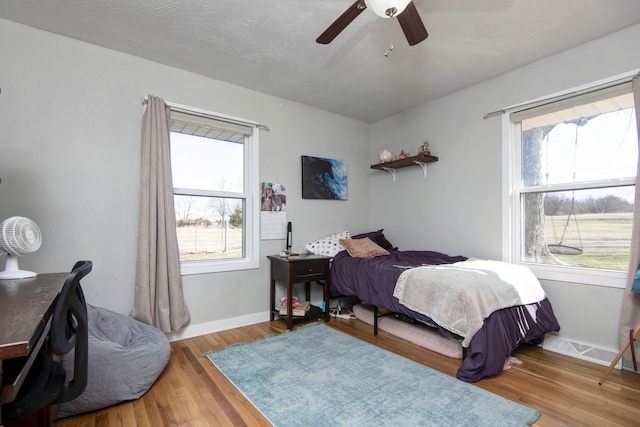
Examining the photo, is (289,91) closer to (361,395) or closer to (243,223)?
(243,223)

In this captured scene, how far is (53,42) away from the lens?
239 centimetres

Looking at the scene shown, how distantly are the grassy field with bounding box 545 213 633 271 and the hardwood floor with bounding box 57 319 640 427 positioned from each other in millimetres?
794

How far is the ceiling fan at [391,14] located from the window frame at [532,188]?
160cm

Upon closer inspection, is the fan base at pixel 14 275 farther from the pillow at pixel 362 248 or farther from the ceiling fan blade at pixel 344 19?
the pillow at pixel 362 248

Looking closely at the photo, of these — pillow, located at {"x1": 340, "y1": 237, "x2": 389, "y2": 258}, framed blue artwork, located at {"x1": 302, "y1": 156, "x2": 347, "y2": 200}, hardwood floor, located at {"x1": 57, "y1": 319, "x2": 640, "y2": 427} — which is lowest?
hardwood floor, located at {"x1": 57, "y1": 319, "x2": 640, "y2": 427}

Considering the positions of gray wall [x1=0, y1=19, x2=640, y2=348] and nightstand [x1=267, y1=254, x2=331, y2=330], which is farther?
nightstand [x1=267, y1=254, x2=331, y2=330]

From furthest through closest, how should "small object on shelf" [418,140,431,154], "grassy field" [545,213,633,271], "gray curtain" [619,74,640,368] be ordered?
"small object on shelf" [418,140,431,154], "grassy field" [545,213,633,271], "gray curtain" [619,74,640,368]

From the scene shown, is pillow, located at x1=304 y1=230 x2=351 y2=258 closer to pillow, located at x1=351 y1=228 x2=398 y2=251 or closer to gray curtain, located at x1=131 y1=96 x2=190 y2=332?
pillow, located at x1=351 y1=228 x2=398 y2=251

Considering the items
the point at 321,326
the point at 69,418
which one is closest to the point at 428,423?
the point at 321,326

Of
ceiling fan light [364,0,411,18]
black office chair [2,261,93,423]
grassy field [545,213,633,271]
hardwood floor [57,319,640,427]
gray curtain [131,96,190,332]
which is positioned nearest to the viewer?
black office chair [2,261,93,423]

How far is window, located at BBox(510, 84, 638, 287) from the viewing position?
94.8 inches

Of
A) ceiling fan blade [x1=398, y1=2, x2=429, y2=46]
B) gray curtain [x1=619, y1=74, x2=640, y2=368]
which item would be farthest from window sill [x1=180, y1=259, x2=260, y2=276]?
gray curtain [x1=619, y1=74, x2=640, y2=368]

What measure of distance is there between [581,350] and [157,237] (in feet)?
11.7

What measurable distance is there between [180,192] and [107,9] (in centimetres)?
145
